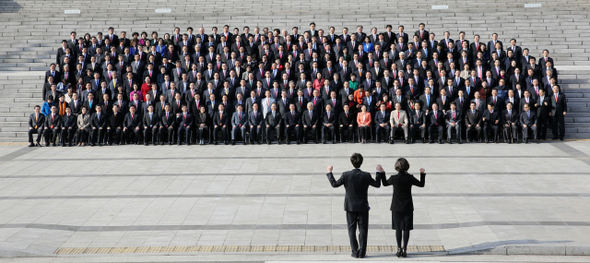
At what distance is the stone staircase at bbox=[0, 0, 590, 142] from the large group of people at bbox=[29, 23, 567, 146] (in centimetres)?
435

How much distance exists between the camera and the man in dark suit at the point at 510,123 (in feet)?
63.5

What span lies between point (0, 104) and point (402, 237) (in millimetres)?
17231

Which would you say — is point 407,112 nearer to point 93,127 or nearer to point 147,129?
point 147,129

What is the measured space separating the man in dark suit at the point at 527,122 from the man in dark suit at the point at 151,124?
10742 millimetres

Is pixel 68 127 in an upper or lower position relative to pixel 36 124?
lower

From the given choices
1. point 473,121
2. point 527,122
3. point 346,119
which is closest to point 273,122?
point 346,119

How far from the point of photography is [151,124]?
790 inches

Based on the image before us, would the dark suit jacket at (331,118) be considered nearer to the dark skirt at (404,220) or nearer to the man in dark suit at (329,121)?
the man in dark suit at (329,121)

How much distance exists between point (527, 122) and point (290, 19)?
12.3 m

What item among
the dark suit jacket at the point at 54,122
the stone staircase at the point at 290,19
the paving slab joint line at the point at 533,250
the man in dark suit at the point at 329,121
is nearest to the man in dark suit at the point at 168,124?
the dark suit jacket at the point at 54,122

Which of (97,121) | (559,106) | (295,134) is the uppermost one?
(559,106)

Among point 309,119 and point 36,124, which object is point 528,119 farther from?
point 36,124

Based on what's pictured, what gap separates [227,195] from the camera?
42.2 feet

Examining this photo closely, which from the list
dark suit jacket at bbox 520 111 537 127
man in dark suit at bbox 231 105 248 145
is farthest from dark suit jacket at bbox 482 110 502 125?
man in dark suit at bbox 231 105 248 145
